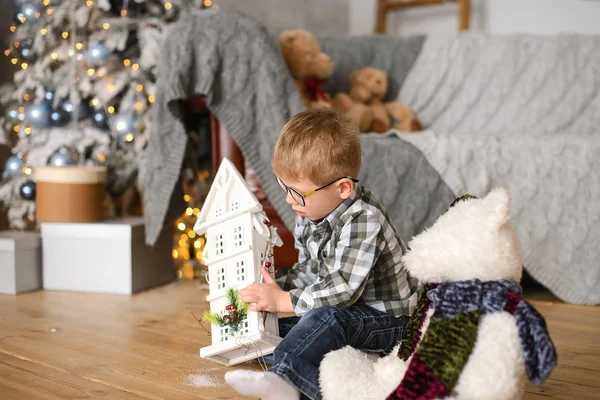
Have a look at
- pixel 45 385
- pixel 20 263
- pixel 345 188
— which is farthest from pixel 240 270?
pixel 20 263

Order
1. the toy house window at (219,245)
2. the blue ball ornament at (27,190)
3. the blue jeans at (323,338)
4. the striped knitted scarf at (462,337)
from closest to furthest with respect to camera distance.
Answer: the striped knitted scarf at (462,337) → the blue jeans at (323,338) → the toy house window at (219,245) → the blue ball ornament at (27,190)

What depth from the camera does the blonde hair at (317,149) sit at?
1155 mm

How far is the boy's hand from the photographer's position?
3.89 feet

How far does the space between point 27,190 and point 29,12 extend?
25.5 inches

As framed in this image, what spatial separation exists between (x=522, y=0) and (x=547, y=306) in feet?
6.88

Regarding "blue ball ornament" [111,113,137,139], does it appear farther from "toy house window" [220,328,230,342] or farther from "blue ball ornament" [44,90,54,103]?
"toy house window" [220,328,230,342]

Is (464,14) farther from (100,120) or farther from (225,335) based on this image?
(225,335)

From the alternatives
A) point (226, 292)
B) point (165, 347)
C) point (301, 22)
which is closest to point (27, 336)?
point (165, 347)

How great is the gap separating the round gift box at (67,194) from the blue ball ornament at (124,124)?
0.21m

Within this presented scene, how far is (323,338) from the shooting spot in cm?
112

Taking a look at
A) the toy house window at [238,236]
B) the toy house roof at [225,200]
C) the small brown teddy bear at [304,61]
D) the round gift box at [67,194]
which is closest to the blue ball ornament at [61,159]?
the round gift box at [67,194]

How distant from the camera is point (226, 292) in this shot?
124 centimetres

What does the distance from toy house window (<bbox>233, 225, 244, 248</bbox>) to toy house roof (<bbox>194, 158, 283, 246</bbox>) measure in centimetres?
3

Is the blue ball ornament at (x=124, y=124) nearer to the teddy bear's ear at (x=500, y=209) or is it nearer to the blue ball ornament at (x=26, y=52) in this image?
the blue ball ornament at (x=26, y=52)
